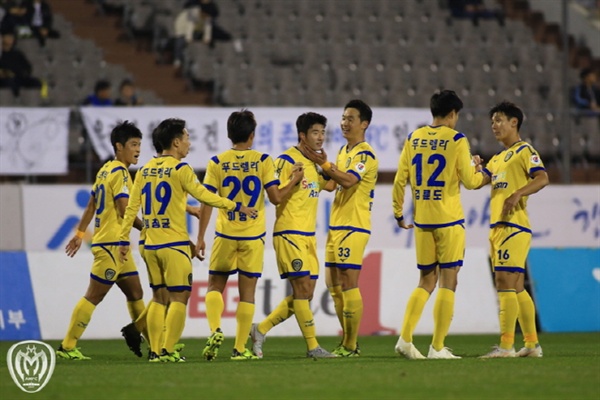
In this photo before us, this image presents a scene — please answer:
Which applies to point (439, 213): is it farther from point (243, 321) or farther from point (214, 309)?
point (214, 309)

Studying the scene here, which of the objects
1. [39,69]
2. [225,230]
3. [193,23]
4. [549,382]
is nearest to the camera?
[549,382]

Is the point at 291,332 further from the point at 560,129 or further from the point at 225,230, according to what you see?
the point at 560,129

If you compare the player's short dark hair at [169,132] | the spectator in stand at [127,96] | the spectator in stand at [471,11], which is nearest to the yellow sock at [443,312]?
the player's short dark hair at [169,132]

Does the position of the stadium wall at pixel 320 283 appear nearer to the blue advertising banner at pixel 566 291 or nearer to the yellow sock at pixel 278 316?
the blue advertising banner at pixel 566 291

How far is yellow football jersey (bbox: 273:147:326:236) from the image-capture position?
11.2 meters

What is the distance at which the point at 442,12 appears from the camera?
23.7m

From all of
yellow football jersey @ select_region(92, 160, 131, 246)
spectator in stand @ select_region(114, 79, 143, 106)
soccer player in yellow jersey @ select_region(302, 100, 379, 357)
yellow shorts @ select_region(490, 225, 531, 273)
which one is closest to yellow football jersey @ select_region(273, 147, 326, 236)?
soccer player in yellow jersey @ select_region(302, 100, 379, 357)

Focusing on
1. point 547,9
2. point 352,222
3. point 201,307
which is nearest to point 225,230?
point 352,222

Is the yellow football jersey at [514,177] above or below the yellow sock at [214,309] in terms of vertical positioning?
above

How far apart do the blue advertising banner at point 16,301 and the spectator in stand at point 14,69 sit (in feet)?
14.1

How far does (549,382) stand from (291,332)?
7498 millimetres

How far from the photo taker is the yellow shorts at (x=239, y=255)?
11.0 metres

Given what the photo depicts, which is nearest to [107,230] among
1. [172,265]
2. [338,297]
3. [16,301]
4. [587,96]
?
[172,265]

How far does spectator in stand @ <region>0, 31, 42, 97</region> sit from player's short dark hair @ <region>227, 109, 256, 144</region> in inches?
343
